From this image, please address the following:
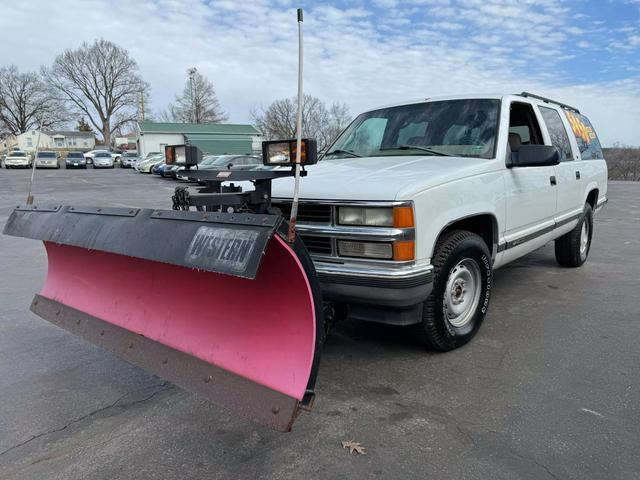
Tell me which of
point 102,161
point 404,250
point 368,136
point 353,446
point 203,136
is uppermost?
point 203,136

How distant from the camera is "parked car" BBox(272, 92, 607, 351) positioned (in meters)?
3.16

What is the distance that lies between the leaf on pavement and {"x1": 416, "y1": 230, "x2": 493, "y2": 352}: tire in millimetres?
1140

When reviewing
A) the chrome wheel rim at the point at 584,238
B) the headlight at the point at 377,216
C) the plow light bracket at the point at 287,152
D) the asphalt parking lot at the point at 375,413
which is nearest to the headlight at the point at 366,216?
the headlight at the point at 377,216

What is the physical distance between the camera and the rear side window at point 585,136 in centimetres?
613

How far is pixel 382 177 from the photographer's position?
348 cm

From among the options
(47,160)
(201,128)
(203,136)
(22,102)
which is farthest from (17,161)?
(22,102)

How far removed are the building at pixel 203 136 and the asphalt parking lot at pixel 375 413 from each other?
49542 millimetres

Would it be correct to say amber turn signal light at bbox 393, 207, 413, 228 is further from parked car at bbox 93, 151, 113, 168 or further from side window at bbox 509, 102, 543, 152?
parked car at bbox 93, 151, 113, 168

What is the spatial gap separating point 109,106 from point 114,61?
6762mm

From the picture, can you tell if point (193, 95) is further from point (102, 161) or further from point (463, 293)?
point (463, 293)

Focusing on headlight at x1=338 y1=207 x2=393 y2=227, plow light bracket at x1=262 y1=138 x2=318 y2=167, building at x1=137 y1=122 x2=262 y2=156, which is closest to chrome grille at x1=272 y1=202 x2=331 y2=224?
headlight at x1=338 y1=207 x2=393 y2=227

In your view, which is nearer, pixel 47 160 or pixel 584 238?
pixel 584 238

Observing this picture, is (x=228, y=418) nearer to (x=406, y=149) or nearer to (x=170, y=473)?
(x=170, y=473)

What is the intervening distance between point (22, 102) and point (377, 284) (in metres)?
91.1
